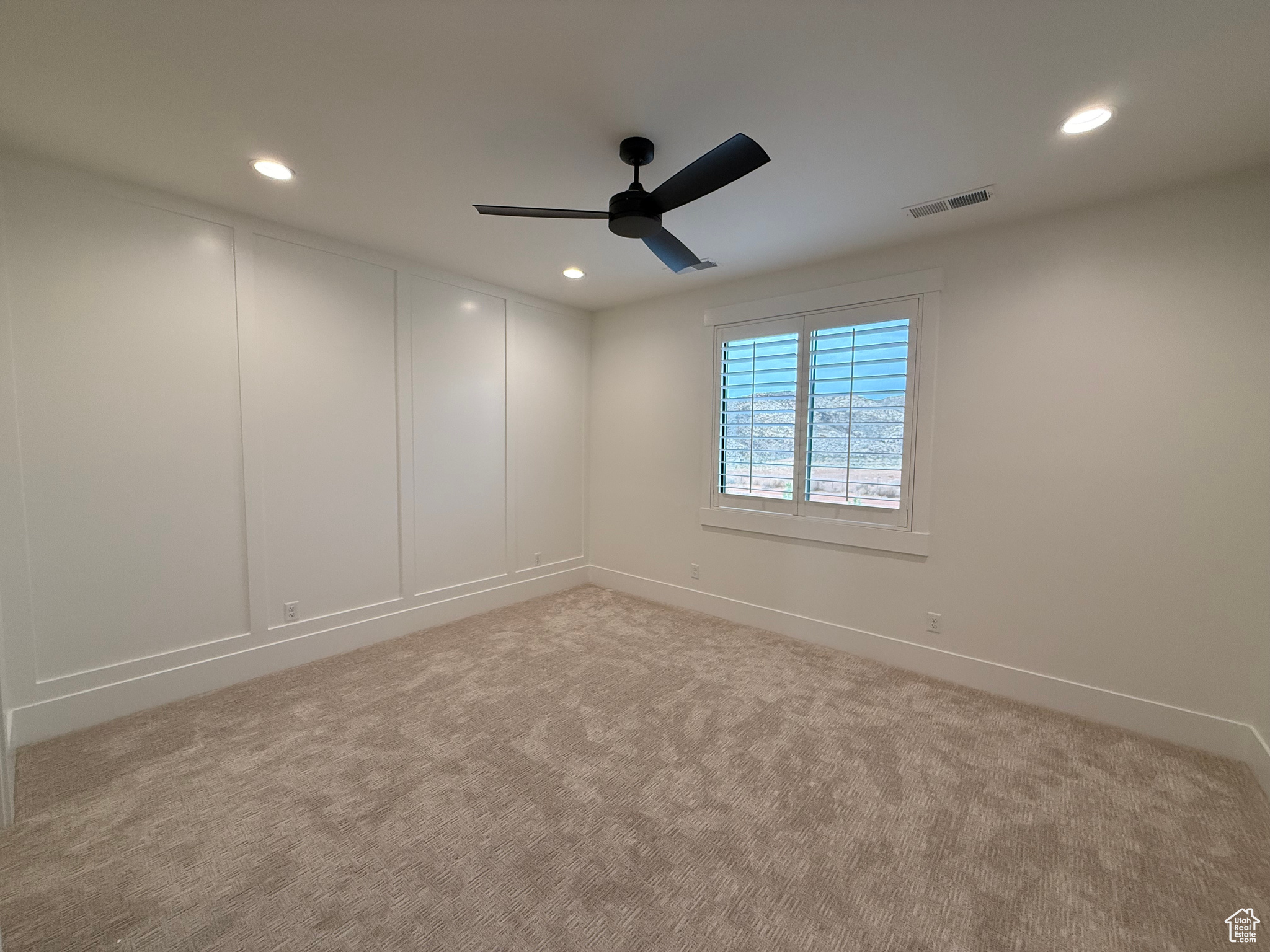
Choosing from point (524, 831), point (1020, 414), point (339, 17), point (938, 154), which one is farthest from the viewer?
point (1020, 414)

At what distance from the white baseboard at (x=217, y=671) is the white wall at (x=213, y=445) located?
0.01 meters

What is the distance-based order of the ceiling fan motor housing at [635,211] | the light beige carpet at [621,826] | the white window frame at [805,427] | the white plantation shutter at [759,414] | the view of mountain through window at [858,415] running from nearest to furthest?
the light beige carpet at [621,826], the ceiling fan motor housing at [635,211], the white window frame at [805,427], the view of mountain through window at [858,415], the white plantation shutter at [759,414]

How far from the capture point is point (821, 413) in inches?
136

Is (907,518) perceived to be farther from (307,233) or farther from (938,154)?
(307,233)

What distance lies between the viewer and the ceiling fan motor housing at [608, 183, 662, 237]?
1983 millimetres

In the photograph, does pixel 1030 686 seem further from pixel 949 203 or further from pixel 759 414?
pixel 949 203

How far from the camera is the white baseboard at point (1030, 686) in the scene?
229cm

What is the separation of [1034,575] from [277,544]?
14.7 feet

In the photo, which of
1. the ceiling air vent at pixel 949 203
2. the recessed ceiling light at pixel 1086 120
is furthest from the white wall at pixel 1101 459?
the recessed ceiling light at pixel 1086 120

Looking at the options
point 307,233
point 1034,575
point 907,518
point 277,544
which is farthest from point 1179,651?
point 307,233

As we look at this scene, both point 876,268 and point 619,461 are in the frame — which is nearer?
point 876,268

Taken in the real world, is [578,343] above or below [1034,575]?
above

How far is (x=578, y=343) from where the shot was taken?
4.82 m

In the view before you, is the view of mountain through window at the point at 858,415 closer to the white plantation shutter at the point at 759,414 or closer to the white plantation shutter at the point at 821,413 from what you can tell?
the white plantation shutter at the point at 821,413
